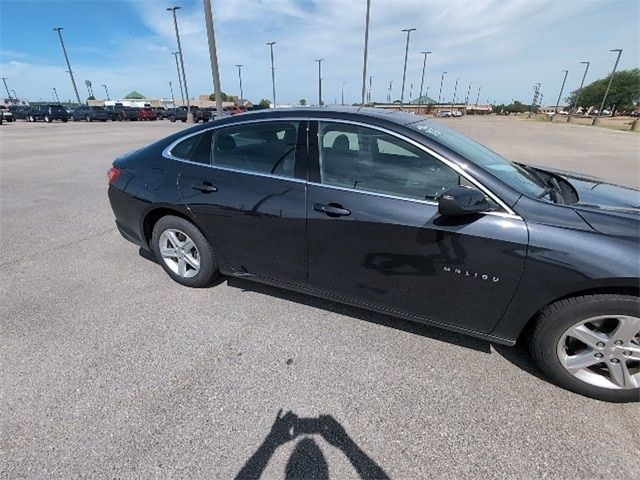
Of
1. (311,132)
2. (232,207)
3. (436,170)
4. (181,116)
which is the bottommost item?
(181,116)

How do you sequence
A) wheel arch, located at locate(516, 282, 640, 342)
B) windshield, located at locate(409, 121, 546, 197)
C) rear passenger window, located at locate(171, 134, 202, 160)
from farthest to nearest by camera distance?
rear passenger window, located at locate(171, 134, 202, 160)
windshield, located at locate(409, 121, 546, 197)
wheel arch, located at locate(516, 282, 640, 342)

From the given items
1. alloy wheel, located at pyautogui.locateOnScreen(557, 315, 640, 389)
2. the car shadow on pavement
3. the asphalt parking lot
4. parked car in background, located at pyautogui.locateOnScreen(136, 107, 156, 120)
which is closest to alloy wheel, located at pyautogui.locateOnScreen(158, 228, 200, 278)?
the asphalt parking lot

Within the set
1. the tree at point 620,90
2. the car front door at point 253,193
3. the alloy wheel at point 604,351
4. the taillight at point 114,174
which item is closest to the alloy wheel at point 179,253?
the car front door at point 253,193

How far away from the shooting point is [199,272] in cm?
336

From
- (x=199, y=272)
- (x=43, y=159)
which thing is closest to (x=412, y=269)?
(x=199, y=272)

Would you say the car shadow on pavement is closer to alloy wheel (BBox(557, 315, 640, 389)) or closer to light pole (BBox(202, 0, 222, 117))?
alloy wheel (BBox(557, 315, 640, 389))

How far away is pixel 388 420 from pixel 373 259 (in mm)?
996

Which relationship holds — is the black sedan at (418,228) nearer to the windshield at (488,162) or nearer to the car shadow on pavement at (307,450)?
the windshield at (488,162)

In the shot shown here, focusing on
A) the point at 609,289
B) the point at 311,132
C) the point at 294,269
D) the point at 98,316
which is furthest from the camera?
the point at 98,316

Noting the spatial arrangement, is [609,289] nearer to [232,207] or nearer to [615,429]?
[615,429]

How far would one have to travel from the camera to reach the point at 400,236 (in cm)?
234

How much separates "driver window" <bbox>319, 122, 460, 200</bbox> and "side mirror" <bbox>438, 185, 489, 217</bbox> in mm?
197

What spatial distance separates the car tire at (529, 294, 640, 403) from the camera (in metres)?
2.01

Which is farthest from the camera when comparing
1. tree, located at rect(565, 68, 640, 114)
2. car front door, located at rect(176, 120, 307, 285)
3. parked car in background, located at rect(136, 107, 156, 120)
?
tree, located at rect(565, 68, 640, 114)
